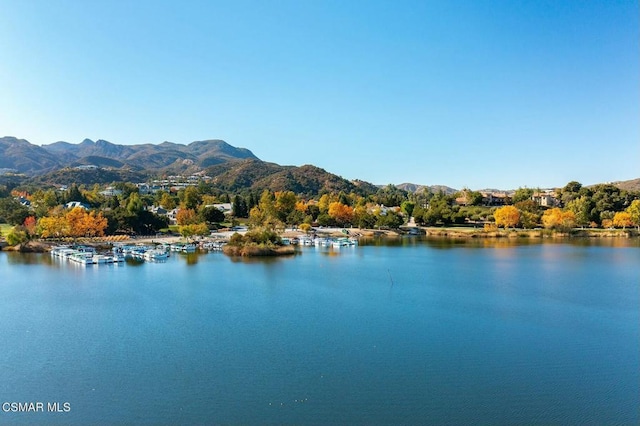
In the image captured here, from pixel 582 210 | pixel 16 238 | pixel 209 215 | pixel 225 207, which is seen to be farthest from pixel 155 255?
pixel 582 210

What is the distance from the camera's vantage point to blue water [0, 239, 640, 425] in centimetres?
968

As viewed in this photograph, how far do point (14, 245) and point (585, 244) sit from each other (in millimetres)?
44040

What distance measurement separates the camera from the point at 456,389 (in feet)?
34.4

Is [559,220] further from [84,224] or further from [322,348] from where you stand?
[322,348]

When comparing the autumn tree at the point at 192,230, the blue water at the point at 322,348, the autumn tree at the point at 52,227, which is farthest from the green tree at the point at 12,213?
the blue water at the point at 322,348

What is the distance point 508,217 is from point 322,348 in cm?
4405

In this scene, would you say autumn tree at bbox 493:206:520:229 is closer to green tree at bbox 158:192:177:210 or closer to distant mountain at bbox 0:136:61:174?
green tree at bbox 158:192:177:210

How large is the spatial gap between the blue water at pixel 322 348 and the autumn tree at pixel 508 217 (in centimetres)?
2782

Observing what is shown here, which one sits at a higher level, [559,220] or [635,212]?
[635,212]

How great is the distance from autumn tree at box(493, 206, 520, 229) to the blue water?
27822 millimetres

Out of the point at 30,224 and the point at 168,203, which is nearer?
the point at 30,224

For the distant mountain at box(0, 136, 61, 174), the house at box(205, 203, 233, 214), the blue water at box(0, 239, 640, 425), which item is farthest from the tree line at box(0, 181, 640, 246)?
the distant mountain at box(0, 136, 61, 174)

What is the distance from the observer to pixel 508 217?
171 ft

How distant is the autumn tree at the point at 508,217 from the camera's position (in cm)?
5200
